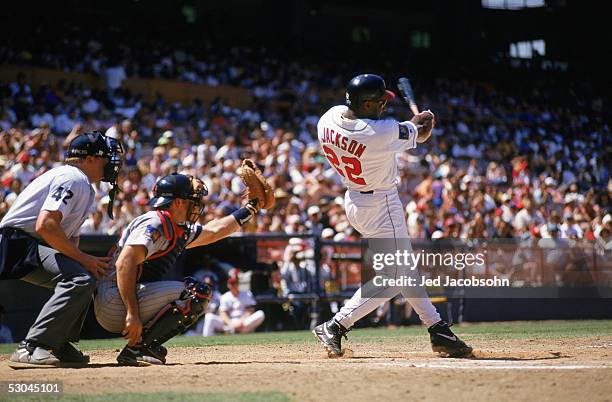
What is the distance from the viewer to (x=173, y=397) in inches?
185

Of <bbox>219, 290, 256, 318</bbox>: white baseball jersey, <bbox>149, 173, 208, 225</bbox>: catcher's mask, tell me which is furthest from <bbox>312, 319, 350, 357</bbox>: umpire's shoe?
<bbox>219, 290, 256, 318</bbox>: white baseball jersey

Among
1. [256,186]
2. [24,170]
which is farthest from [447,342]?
[24,170]

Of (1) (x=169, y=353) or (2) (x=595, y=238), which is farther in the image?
(2) (x=595, y=238)

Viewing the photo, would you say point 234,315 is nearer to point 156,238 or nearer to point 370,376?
point 156,238

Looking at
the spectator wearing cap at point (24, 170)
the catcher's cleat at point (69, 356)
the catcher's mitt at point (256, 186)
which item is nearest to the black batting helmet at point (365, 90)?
the catcher's mitt at point (256, 186)

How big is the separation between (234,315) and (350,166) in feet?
16.8

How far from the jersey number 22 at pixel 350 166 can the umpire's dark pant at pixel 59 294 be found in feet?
6.50

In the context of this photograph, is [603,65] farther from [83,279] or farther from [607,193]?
[83,279]

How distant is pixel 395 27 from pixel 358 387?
33934mm

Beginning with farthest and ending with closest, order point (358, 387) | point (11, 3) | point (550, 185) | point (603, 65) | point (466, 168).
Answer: point (603, 65)
point (11, 3)
point (466, 168)
point (550, 185)
point (358, 387)

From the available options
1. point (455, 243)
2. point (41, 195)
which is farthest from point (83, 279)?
point (455, 243)

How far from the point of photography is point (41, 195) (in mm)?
5898

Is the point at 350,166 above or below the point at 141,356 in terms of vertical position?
above

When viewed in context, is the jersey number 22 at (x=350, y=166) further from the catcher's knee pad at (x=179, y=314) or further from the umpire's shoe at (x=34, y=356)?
the umpire's shoe at (x=34, y=356)
